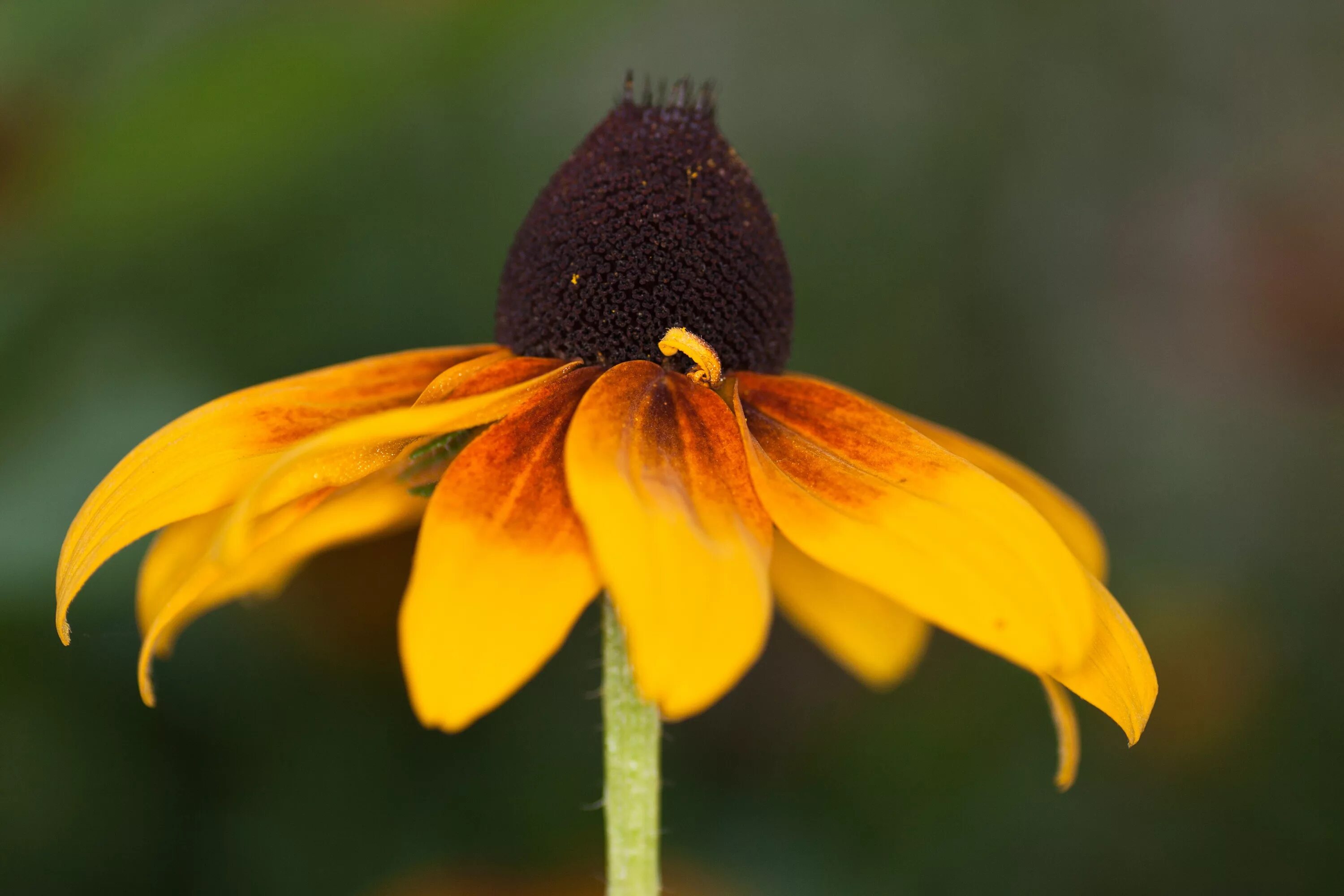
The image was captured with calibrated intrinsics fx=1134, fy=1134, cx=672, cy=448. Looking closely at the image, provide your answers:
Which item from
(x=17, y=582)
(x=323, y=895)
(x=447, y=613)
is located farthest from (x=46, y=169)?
(x=447, y=613)

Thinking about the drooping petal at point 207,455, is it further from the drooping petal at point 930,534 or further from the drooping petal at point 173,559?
the drooping petal at point 930,534

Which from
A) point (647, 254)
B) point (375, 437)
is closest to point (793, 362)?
point (647, 254)

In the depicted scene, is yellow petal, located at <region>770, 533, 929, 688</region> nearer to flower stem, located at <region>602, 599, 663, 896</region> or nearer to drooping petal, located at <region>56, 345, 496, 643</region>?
flower stem, located at <region>602, 599, 663, 896</region>

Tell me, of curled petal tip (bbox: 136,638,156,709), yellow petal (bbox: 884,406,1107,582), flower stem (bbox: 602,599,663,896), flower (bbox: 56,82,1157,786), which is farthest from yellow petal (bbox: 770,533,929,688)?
curled petal tip (bbox: 136,638,156,709)

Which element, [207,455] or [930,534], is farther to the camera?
[207,455]

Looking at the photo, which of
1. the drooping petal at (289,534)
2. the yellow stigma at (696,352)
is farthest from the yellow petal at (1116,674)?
the drooping petal at (289,534)

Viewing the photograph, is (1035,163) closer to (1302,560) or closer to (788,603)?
(1302,560)

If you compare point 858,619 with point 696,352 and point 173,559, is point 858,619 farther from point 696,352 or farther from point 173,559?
point 173,559
